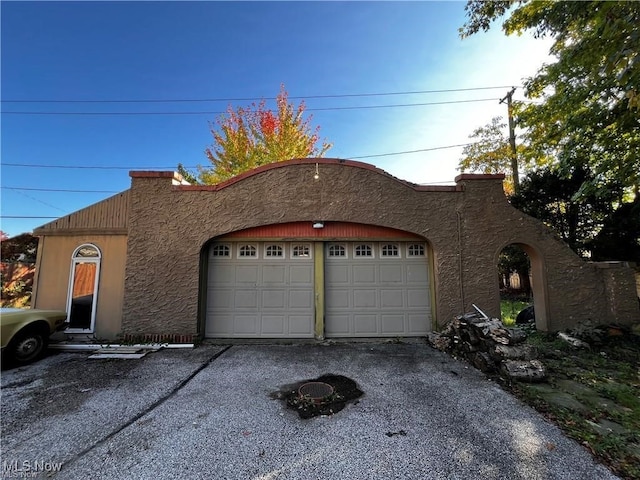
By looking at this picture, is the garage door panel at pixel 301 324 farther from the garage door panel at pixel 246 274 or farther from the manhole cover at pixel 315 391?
the manhole cover at pixel 315 391

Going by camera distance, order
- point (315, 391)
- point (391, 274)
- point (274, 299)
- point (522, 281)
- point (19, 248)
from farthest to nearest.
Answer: point (522, 281) → point (19, 248) → point (391, 274) → point (274, 299) → point (315, 391)

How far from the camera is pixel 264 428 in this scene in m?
3.10

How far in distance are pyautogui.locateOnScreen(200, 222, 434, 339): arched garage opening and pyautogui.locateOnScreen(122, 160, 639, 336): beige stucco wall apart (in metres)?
0.37

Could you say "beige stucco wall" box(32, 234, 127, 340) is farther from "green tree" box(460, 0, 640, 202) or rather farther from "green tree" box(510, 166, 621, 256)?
"green tree" box(510, 166, 621, 256)

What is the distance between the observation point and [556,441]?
281cm

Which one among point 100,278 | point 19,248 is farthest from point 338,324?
point 19,248

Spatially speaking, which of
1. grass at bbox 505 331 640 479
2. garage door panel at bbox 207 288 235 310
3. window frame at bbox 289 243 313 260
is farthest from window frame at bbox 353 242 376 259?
grass at bbox 505 331 640 479

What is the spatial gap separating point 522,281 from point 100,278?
17564 millimetres

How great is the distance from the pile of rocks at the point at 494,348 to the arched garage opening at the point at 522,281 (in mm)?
2301

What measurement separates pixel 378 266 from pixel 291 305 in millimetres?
2464

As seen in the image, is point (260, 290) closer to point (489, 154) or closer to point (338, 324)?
point (338, 324)

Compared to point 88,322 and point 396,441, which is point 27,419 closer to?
point 88,322

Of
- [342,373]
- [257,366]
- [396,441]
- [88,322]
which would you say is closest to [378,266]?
[342,373]

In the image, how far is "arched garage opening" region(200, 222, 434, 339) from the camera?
22.6 ft
